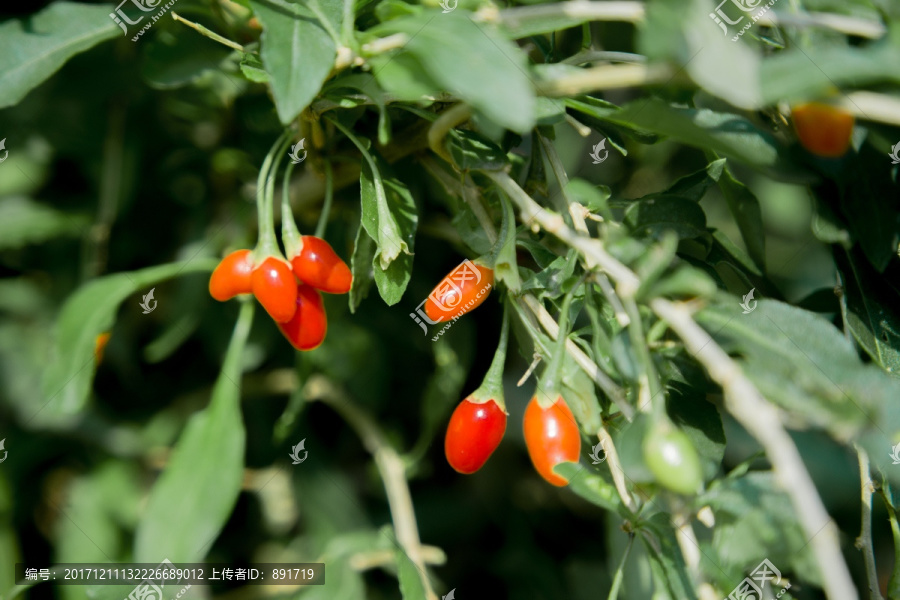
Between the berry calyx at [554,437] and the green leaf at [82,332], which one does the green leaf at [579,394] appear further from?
the green leaf at [82,332]

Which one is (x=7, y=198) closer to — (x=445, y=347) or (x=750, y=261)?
(x=445, y=347)

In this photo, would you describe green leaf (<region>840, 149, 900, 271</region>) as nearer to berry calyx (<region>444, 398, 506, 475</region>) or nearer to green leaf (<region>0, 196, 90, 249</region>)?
berry calyx (<region>444, 398, 506, 475</region>)

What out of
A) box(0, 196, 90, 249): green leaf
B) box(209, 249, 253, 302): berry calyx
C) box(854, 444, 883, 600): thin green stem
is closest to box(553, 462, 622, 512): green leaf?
box(854, 444, 883, 600): thin green stem

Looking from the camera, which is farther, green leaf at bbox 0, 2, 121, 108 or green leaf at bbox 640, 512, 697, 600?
green leaf at bbox 0, 2, 121, 108

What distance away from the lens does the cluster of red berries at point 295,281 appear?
60 centimetres

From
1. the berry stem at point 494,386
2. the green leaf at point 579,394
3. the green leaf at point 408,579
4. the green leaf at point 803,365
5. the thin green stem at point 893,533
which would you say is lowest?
the green leaf at point 408,579

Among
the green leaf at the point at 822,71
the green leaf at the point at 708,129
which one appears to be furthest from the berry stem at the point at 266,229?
the green leaf at the point at 822,71

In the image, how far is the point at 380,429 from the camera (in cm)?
98

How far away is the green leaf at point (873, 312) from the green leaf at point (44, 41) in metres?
0.78

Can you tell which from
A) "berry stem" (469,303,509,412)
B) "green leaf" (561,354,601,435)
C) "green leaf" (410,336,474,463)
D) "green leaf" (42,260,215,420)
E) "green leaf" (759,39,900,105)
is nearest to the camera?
"green leaf" (759,39,900,105)

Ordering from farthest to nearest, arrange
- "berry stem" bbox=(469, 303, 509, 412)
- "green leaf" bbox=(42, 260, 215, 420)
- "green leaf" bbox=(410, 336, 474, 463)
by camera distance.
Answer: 1. "green leaf" bbox=(410, 336, 474, 463)
2. "green leaf" bbox=(42, 260, 215, 420)
3. "berry stem" bbox=(469, 303, 509, 412)

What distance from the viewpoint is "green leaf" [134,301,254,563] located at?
0.65 meters

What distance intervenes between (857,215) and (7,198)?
1.05 meters

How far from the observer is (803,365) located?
447mm
